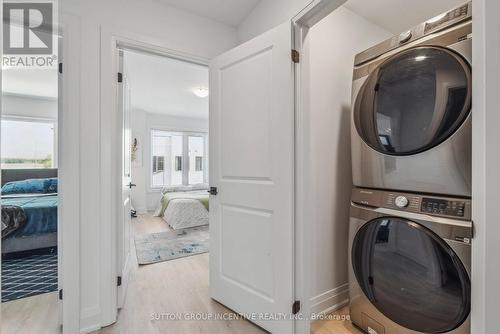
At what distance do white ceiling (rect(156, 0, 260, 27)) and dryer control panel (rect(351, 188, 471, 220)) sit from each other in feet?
5.76

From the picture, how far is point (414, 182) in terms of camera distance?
4.51 ft

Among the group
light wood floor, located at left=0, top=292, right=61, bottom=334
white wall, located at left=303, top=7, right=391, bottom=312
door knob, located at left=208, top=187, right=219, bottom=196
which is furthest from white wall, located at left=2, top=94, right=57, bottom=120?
white wall, located at left=303, top=7, right=391, bottom=312

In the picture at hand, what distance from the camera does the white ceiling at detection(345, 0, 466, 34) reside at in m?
1.98

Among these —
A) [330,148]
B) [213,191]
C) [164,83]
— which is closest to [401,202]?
[330,148]

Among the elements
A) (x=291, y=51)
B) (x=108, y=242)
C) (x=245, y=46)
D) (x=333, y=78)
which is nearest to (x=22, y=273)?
(x=108, y=242)

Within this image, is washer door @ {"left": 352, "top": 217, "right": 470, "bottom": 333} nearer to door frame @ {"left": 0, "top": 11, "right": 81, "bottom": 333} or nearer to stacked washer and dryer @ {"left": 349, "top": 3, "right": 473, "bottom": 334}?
stacked washer and dryer @ {"left": 349, "top": 3, "right": 473, "bottom": 334}

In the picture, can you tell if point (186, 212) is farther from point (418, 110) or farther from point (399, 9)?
point (399, 9)

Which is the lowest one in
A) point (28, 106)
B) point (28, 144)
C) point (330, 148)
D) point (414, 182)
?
point (414, 182)

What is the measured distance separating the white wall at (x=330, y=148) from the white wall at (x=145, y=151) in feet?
16.1

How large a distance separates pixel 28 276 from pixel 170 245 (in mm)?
1470

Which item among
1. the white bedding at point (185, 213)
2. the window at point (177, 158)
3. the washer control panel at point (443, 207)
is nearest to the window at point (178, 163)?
the window at point (177, 158)

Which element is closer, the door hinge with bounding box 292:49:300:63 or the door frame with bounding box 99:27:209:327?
the door hinge with bounding box 292:49:300:63

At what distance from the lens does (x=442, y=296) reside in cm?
125

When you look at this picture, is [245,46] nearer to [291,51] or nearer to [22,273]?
[291,51]
